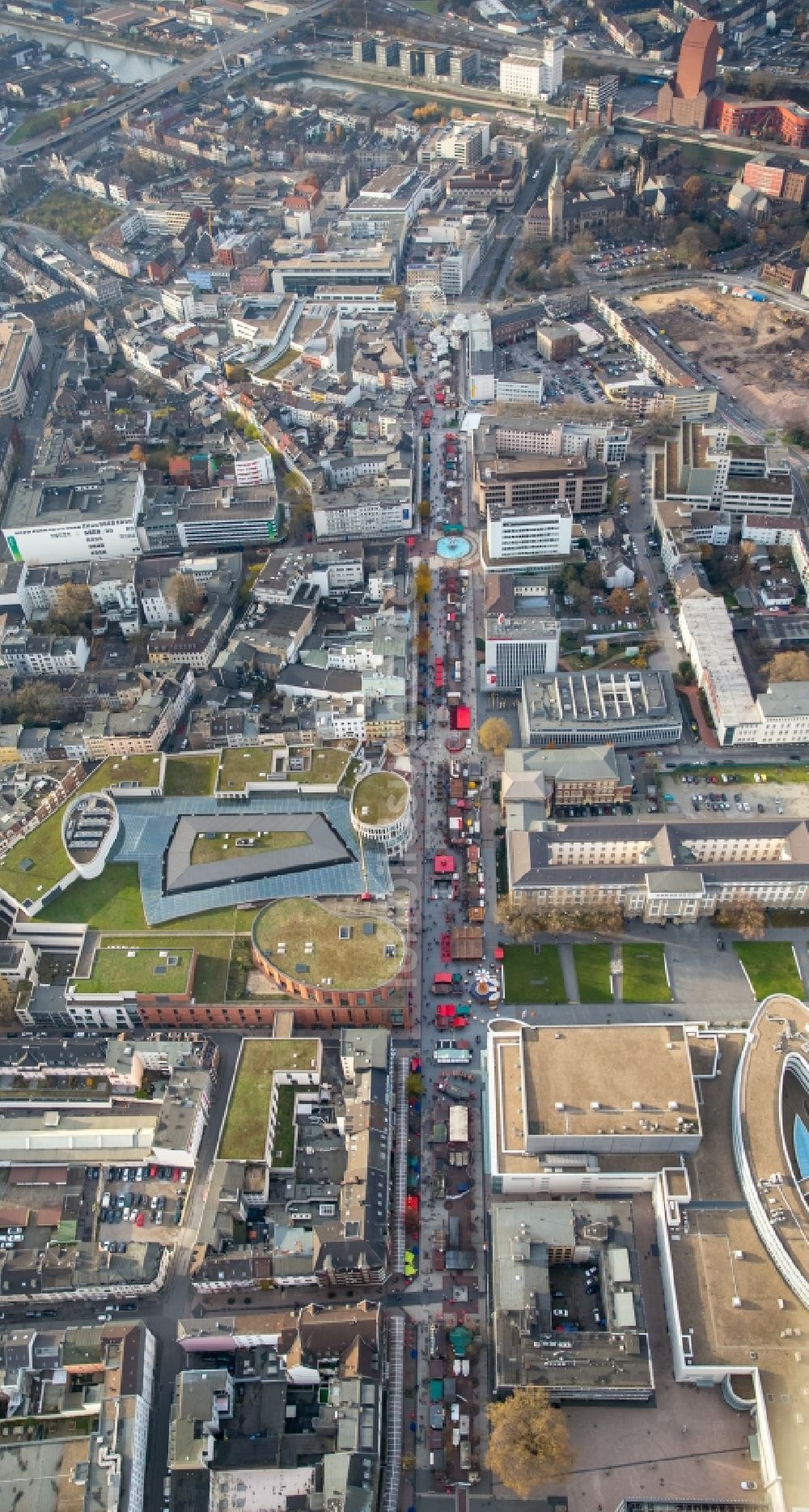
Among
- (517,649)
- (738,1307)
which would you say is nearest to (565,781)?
(517,649)

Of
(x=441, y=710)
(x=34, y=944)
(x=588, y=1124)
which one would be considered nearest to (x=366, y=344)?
(x=441, y=710)

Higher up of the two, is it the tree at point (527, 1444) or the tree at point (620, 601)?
the tree at point (620, 601)

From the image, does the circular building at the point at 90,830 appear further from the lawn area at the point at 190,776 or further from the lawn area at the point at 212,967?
the lawn area at the point at 212,967

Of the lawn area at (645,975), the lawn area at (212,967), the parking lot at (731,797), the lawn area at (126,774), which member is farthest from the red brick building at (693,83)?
the lawn area at (212,967)

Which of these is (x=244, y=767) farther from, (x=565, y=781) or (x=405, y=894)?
(x=565, y=781)

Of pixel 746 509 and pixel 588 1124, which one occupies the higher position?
pixel 746 509

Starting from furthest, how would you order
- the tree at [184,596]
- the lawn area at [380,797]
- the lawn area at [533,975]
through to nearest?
1. the tree at [184,596]
2. the lawn area at [380,797]
3. the lawn area at [533,975]

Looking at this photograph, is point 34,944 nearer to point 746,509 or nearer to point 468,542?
point 468,542
